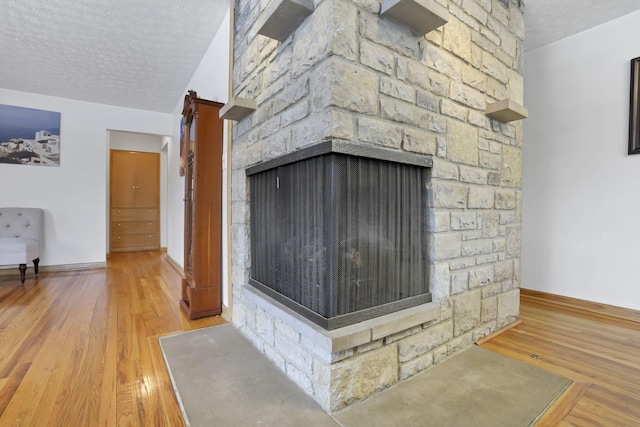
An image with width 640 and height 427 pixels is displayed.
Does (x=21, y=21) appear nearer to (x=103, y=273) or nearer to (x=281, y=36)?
(x=281, y=36)

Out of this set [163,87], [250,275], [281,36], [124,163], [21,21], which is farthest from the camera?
[124,163]

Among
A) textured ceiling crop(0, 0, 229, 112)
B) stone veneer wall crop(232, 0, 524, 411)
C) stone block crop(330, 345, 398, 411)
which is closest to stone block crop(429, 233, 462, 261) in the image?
stone veneer wall crop(232, 0, 524, 411)

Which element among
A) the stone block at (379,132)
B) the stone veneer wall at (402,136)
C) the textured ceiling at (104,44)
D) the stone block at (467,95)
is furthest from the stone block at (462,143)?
the textured ceiling at (104,44)

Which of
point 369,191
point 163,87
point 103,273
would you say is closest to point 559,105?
point 369,191

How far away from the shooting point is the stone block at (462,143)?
176cm

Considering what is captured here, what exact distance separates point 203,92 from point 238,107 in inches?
65.0

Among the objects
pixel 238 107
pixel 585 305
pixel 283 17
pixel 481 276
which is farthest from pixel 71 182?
pixel 585 305

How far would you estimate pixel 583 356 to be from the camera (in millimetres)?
1794

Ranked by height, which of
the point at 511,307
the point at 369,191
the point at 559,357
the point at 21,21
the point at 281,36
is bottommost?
the point at 559,357

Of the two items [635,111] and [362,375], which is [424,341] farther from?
[635,111]

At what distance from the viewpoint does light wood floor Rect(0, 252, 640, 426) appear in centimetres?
129

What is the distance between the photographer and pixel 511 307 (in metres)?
2.25

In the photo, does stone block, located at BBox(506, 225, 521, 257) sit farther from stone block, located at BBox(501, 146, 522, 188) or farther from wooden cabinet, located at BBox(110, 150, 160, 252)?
wooden cabinet, located at BBox(110, 150, 160, 252)

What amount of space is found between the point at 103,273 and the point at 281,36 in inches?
161
